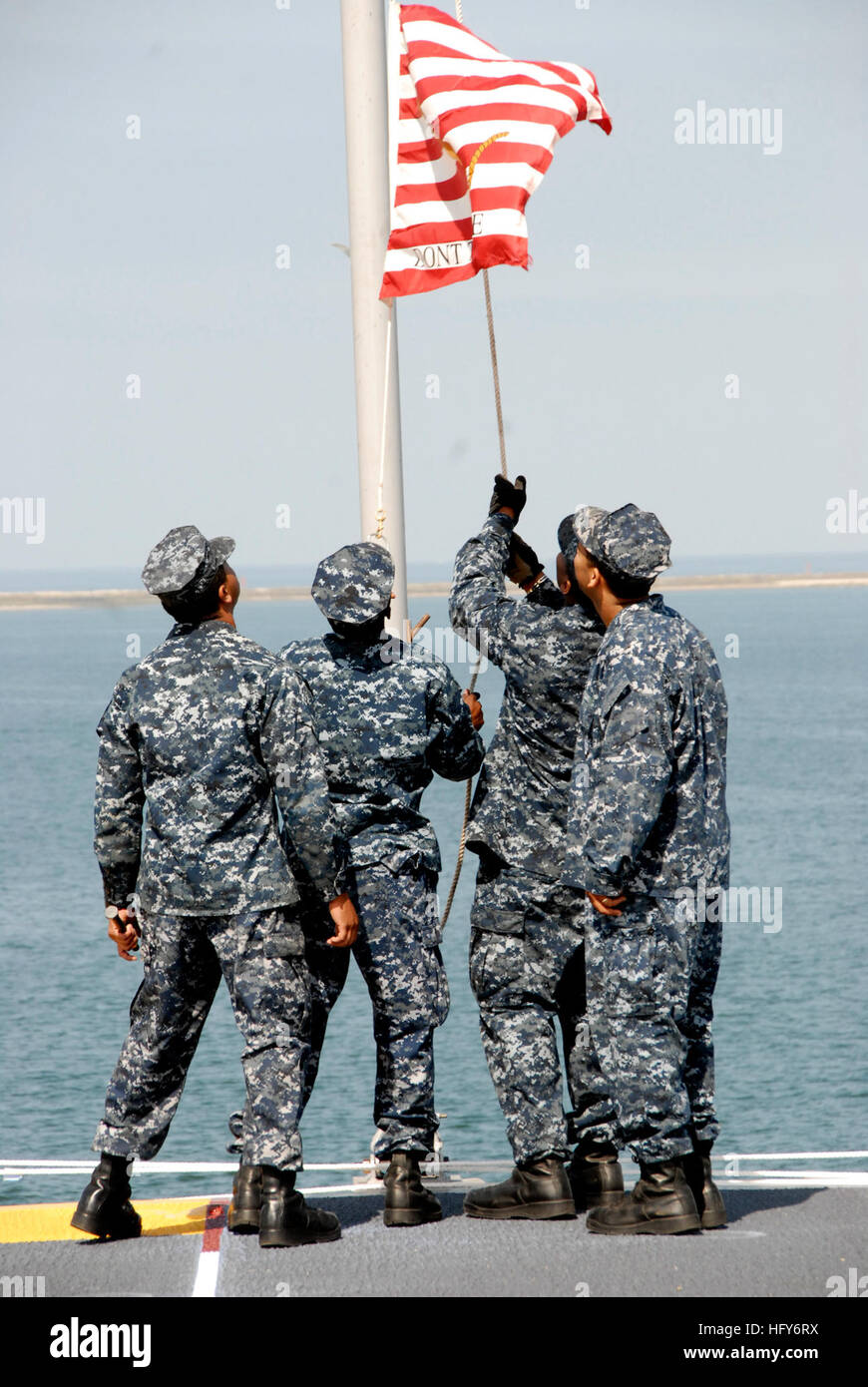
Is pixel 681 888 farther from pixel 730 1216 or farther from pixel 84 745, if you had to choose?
pixel 84 745

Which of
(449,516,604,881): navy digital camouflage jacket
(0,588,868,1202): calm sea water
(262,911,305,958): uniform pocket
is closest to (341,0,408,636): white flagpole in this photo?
(449,516,604,881): navy digital camouflage jacket

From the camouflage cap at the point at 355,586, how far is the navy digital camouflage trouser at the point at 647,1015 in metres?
1.16

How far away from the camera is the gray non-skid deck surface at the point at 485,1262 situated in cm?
453

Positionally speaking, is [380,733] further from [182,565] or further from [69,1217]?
[69,1217]

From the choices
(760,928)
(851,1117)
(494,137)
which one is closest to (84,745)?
(760,928)

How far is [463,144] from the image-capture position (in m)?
6.54

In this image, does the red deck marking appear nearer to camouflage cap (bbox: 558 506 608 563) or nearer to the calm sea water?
camouflage cap (bbox: 558 506 608 563)

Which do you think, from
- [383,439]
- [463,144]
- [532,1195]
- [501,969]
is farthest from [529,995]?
[463,144]

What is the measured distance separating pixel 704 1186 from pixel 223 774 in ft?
6.39

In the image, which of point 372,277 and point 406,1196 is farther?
point 372,277

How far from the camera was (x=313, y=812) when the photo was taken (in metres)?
4.82

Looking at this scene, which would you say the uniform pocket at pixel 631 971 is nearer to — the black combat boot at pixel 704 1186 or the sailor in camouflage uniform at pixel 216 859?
the black combat boot at pixel 704 1186

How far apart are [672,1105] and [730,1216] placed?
703 mm

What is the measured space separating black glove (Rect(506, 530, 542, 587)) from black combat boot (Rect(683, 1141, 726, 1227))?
1.90m
